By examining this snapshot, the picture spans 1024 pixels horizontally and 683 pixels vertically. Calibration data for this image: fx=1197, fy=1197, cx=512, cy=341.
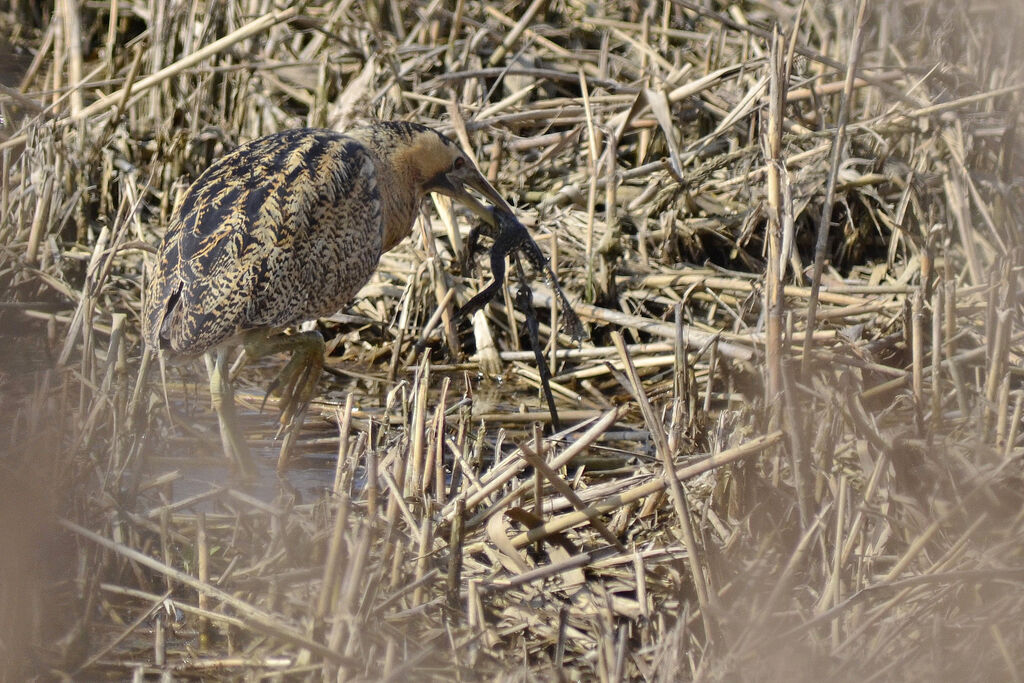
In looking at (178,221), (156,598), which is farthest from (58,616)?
(178,221)

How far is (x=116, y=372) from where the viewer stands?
402 centimetres

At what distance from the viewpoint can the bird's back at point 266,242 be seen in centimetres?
439

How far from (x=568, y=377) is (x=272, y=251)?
1572mm

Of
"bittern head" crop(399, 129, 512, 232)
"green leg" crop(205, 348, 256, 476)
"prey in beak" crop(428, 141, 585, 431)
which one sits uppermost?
"bittern head" crop(399, 129, 512, 232)

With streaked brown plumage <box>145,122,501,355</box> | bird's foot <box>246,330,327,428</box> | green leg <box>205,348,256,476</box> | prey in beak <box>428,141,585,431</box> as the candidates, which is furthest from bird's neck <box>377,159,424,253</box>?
green leg <box>205,348,256,476</box>

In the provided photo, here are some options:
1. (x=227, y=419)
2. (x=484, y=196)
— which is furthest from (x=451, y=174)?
(x=227, y=419)

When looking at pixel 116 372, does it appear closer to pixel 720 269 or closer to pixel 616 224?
pixel 616 224

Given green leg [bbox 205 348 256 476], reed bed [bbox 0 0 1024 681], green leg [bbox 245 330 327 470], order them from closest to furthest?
reed bed [bbox 0 0 1024 681]
green leg [bbox 205 348 256 476]
green leg [bbox 245 330 327 470]

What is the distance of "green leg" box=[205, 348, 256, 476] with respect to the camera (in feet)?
14.9

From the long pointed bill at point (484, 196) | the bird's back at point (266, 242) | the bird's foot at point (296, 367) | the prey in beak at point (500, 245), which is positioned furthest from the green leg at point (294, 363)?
the long pointed bill at point (484, 196)

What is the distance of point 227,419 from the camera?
460 centimetres

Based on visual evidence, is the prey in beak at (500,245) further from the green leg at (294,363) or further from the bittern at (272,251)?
the green leg at (294,363)

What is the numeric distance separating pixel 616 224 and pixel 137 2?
12.6 feet

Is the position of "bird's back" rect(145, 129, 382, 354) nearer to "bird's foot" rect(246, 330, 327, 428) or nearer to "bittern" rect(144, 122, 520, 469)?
"bittern" rect(144, 122, 520, 469)
